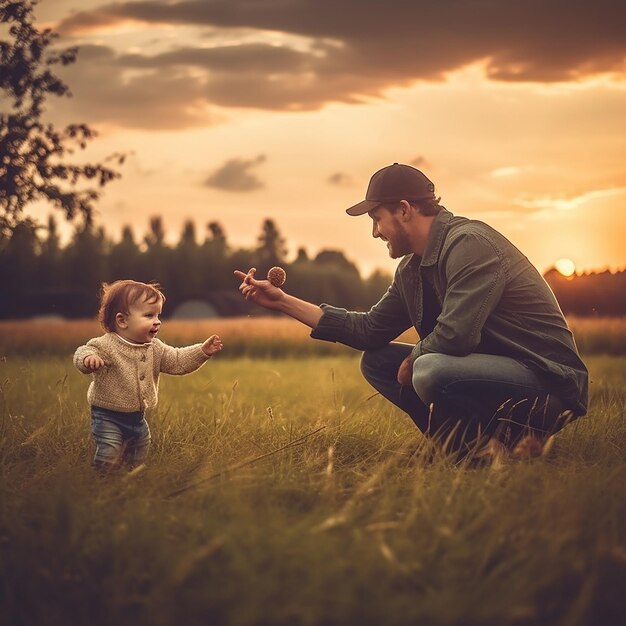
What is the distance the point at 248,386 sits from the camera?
25.4 feet

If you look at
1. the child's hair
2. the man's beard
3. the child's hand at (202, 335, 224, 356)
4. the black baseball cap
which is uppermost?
the black baseball cap

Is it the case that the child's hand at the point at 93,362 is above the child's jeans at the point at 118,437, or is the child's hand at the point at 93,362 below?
above

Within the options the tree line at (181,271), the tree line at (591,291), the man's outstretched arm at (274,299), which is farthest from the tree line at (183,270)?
the man's outstretched arm at (274,299)

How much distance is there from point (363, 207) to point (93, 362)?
1781mm

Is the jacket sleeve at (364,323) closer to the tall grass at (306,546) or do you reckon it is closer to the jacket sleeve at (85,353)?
the tall grass at (306,546)

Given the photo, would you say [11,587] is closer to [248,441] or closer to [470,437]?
[248,441]

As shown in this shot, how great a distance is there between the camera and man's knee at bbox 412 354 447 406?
358cm

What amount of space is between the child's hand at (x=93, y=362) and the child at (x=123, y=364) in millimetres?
96

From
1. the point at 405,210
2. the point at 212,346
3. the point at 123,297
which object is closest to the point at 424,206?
the point at 405,210

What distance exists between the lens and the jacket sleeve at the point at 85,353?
360cm

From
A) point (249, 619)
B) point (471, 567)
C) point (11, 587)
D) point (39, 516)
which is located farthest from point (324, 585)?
point (39, 516)

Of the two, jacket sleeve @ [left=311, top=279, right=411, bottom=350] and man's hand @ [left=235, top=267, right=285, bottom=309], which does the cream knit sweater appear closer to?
man's hand @ [left=235, top=267, right=285, bottom=309]

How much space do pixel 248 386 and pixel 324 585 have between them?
5.74 m

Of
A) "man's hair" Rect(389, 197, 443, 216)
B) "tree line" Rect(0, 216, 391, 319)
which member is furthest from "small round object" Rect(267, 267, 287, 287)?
"tree line" Rect(0, 216, 391, 319)
